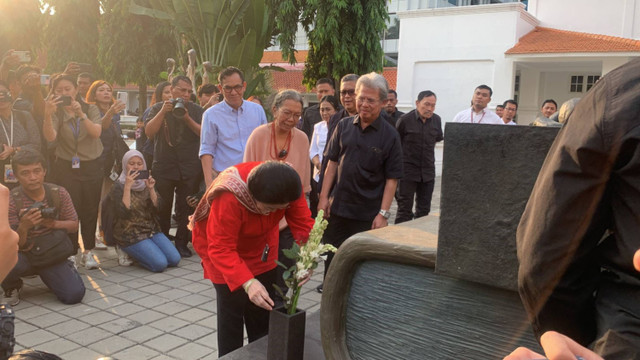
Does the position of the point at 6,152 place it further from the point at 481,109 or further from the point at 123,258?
the point at 481,109

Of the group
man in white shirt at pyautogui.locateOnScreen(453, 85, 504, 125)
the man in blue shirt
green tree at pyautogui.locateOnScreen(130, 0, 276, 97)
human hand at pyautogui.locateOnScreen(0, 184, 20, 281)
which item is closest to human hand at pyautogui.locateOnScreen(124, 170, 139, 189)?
the man in blue shirt

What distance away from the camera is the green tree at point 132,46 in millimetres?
23594

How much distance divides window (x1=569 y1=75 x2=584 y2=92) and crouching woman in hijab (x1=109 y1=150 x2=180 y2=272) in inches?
747

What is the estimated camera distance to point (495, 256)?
166cm

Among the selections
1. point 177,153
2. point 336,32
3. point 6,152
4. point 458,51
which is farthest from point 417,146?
point 458,51

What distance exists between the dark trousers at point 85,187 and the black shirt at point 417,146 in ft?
11.1

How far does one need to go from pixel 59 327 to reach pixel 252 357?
1.78 meters

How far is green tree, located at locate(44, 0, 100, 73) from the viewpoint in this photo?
83.2 feet

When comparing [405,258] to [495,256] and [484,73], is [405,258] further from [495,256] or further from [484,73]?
[484,73]

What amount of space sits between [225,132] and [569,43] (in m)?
16.2

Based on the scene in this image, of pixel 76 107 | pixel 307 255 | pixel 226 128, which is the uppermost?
pixel 76 107

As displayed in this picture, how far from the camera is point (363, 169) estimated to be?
3965 millimetres

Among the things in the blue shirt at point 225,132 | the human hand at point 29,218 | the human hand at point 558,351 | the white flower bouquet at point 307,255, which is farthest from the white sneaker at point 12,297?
the human hand at point 558,351

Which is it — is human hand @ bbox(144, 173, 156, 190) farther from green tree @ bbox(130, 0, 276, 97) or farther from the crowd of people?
green tree @ bbox(130, 0, 276, 97)
